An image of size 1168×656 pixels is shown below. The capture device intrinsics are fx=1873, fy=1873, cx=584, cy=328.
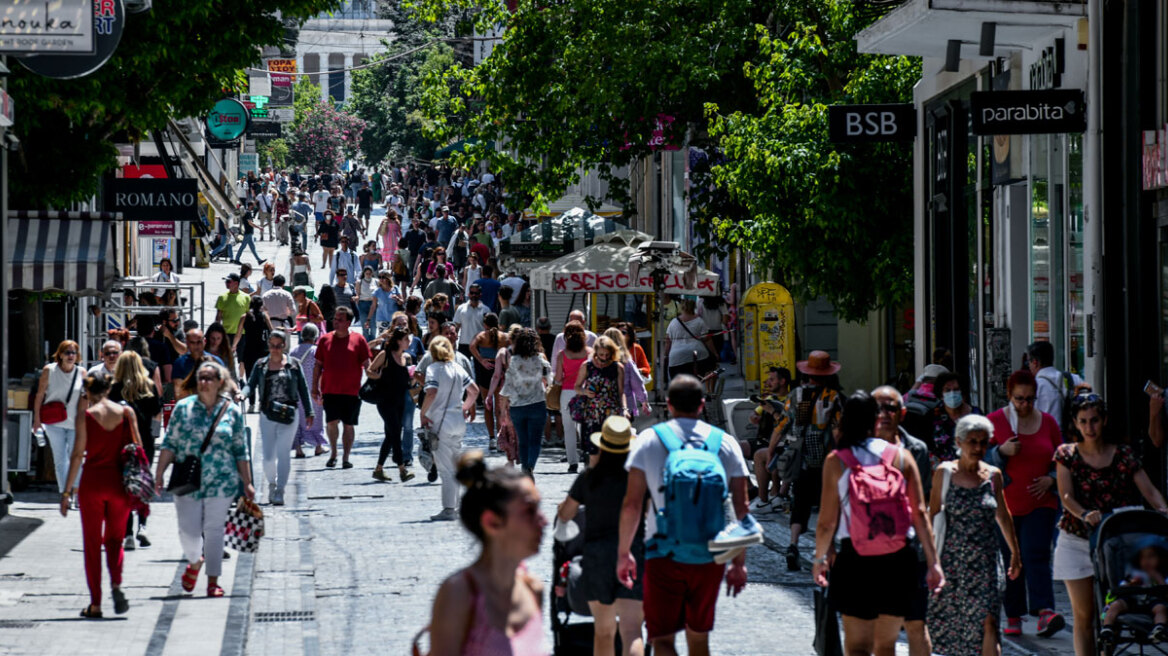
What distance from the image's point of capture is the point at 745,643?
10.9 meters

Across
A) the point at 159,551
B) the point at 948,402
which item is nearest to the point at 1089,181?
the point at 948,402

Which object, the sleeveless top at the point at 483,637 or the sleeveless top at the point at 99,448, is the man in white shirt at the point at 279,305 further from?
the sleeveless top at the point at 483,637

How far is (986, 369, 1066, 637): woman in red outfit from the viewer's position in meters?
11.2

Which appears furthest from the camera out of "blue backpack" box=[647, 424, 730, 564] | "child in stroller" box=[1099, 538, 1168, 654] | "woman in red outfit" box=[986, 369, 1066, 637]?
"woman in red outfit" box=[986, 369, 1066, 637]

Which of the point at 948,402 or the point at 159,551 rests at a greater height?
the point at 948,402

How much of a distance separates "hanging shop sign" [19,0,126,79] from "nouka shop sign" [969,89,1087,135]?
690 centimetres

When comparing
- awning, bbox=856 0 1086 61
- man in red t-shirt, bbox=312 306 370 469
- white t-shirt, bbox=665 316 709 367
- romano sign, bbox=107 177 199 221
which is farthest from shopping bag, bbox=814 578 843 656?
white t-shirt, bbox=665 316 709 367

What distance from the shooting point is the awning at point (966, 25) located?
51.2 ft

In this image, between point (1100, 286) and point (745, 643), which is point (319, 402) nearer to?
point (1100, 286)

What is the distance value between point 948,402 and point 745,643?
8.80 feet

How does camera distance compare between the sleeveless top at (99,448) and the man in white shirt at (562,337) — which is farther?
the man in white shirt at (562,337)

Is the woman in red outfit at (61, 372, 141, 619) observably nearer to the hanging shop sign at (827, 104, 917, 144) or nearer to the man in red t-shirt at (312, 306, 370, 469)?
the man in red t-shirt at (312, 306, 370, 469)

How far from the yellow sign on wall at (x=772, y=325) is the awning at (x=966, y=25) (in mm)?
6810

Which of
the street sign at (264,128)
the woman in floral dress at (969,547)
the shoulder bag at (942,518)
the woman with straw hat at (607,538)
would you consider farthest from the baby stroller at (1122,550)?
the street sign at (264,128)
